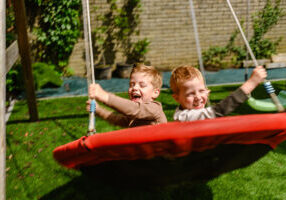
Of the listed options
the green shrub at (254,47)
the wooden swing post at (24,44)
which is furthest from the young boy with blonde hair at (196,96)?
the green shrub at (254,47)

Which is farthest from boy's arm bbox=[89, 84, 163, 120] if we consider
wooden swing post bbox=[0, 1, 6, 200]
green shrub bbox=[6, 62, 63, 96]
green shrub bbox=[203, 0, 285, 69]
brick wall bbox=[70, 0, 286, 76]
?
green shrub bbox=[203, 0, 285, 69]

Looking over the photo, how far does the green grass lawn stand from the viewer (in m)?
2.35

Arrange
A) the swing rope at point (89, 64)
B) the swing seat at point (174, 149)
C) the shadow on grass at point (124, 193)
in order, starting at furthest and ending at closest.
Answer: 1. the shadow on grass at point (124, 193)
2. the swing rope at point (89, 64)
3. the swing seat at point (174, 149)

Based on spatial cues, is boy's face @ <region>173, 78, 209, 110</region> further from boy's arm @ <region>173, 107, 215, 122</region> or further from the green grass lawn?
the green grass lawn

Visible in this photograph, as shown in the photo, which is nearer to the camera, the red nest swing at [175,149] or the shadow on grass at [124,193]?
the red nest swing at [175,149]

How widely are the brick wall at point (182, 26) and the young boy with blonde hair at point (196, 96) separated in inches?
274

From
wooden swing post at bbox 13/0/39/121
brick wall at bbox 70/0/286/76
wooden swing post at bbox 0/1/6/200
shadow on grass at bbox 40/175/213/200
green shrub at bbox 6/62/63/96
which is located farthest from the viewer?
brick wall at bbox 70/0/286/76

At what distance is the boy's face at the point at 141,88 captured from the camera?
1731 millimetres

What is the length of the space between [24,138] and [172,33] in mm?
5833

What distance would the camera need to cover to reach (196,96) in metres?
1.51

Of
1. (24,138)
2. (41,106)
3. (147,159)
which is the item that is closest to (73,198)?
(147,159)

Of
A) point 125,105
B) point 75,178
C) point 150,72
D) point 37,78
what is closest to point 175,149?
point 125,105

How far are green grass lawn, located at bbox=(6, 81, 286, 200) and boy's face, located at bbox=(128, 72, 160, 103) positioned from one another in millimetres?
561

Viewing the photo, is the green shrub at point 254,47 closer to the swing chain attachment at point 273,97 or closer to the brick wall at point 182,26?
the brick wall at point 182,26
